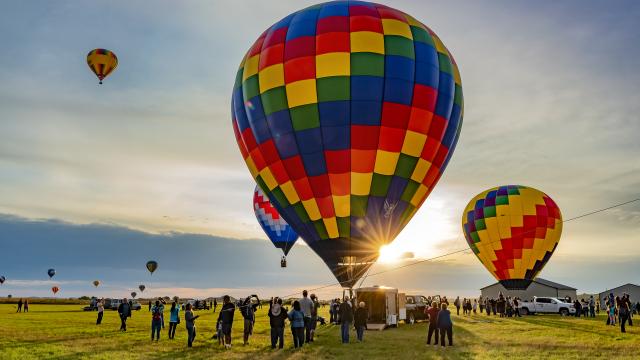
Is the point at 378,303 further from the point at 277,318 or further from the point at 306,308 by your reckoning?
the point at 277,318

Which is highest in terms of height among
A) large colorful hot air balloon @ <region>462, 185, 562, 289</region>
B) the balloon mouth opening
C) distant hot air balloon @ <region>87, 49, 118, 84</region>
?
distant hot air balloon @ <region>87, 49, 118, 84</region>

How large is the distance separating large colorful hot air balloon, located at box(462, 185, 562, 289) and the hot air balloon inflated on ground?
14.3 m

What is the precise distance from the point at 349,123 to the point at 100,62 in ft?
75.9

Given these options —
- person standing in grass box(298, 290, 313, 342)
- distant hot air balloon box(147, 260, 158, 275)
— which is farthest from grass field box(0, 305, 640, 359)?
distant hot air balloon box(147, 260, 158, 275)

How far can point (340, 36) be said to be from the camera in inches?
809

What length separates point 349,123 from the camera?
19859 mm

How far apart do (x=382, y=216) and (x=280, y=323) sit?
242 inches

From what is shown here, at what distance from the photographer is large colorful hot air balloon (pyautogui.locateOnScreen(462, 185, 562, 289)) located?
3809cm

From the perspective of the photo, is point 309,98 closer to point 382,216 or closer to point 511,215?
point 382,216

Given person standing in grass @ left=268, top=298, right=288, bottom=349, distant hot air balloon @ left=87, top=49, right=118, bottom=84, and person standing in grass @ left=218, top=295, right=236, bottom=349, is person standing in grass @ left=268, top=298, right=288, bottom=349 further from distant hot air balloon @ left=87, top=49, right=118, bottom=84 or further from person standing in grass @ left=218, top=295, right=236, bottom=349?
distant hot air balloon @ left=87, top=49, right=118, bottom=84

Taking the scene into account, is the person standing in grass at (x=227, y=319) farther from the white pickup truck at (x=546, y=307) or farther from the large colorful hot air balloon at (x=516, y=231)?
the white pickup truck at (x=546, y=307)

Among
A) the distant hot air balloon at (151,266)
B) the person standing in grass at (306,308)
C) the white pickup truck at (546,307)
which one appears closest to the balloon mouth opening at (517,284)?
the white pickup truck at (546,307)

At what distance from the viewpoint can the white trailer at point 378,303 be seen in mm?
23764

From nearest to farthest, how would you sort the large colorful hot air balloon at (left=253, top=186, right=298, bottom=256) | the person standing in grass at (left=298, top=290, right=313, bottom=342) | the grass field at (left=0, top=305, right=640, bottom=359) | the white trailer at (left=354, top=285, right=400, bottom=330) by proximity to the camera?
1. the grass field at (left=0, top=305, right=640, bottom=359)
2. the person standing in grass at (left=298, top=290, right=313, bottom=342)
3. the white trailer at (left=354, top=285, right=400, bottom=330)
4. the large colorful hot air balloon at (left=253, top=186, right=298, bottom=256)
